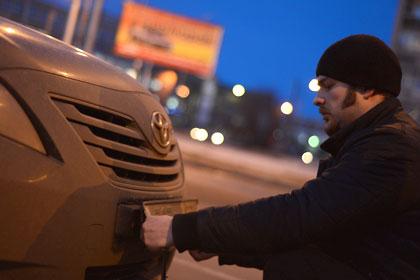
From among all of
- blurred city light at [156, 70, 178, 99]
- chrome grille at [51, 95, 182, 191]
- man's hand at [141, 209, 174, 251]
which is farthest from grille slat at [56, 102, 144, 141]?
blurred city light at [156, 70, 178, 99]

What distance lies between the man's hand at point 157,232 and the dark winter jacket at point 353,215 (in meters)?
0.04

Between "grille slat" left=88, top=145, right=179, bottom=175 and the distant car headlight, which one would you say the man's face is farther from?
the distant car headlight

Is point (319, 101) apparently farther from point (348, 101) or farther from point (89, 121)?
point (89, 121)

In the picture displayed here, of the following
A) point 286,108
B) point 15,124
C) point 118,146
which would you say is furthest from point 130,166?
point 286,108

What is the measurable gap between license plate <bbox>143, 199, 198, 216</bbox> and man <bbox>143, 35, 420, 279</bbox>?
6.7 inches

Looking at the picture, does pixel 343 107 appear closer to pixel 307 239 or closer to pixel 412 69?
pixel 307 239

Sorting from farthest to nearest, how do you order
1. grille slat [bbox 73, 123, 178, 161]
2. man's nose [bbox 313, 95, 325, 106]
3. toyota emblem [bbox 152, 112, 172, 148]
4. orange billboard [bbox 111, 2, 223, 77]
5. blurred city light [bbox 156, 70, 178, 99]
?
orange billboard [bbox 111, 2, 223, 77] < blurred city light [bbox 156, 70, 178, 99] < toyota emblem [bbox 152, 112, 172, 148] < man's nose [bbox 313, 95, 325, 106] < grille slat [bbox 73, 123, 178, 161]

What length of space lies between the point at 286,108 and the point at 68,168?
44.4m

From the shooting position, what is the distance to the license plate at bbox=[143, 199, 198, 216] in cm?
232

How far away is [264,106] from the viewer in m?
65.1

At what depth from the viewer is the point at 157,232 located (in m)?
2.11

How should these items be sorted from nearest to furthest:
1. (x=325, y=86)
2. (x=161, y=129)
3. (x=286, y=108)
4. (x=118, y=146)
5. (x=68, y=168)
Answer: (x=68, y=168), (x=325, y=86), (x=118, y=146), (x=161, y=129), (x=286, y=108)

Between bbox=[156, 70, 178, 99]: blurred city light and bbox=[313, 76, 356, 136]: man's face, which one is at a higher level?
bbox=[313, 76, 356, 136]: man's face

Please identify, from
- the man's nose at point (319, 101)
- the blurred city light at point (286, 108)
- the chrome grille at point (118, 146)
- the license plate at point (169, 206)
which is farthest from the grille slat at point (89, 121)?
the blurred city light at point (286, 108)
